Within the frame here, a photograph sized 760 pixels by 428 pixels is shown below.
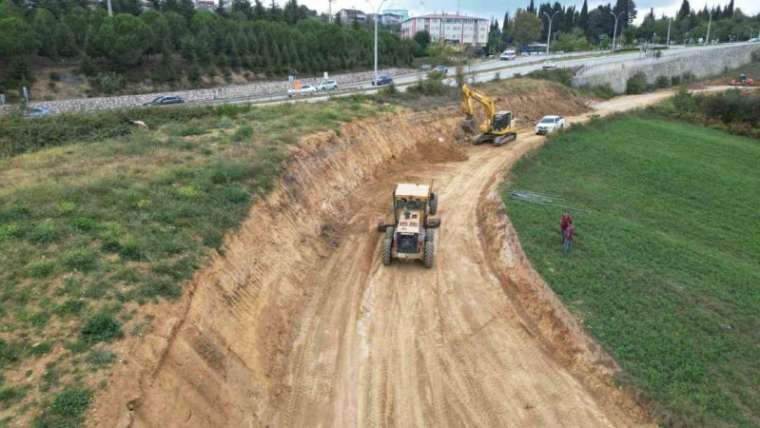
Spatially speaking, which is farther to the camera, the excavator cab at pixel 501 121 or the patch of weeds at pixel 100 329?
the excavator cab at pixel 501 121

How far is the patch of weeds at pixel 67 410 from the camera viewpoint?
9.05 metres

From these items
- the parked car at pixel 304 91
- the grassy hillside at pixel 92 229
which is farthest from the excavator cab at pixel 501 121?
the parked car at pixel 304 91

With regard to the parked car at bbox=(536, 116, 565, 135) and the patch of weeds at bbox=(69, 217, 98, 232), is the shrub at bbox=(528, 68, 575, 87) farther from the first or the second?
the patch of weeds at bbox=(69, 217, 98, 232)

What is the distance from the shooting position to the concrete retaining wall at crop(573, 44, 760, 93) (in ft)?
233

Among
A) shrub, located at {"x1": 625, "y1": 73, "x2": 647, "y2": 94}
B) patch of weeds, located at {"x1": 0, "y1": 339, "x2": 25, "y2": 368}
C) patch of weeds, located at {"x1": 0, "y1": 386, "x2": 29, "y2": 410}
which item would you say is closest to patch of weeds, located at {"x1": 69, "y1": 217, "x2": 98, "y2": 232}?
patch of weeds, located at {"x1": 0, "y1": 339, "x2": 25, "y2": 368}

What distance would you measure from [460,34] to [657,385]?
650 ft

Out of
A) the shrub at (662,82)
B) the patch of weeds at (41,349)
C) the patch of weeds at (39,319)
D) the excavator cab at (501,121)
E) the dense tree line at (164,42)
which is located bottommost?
the patch of weeds at (41,349)

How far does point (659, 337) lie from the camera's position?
592 inches

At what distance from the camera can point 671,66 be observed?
8281 cm

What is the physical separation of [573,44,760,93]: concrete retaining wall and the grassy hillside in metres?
57.4

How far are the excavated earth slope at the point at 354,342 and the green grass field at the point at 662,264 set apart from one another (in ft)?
3.29

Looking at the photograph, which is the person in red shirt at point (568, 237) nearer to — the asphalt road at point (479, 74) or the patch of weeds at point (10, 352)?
the patch of weeds at point (10, 352)

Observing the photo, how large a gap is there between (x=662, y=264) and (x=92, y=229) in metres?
19.5

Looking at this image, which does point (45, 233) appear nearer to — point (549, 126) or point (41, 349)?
point (41, 349)
